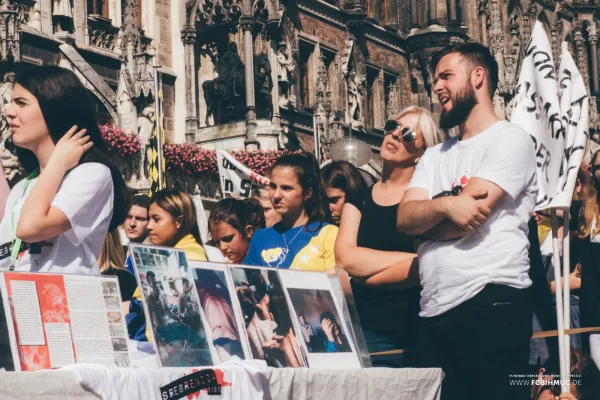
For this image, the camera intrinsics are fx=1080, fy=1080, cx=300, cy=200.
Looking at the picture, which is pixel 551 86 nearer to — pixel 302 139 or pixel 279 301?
pixel 279 301

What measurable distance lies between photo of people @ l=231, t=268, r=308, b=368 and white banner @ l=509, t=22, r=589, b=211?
1.47 m

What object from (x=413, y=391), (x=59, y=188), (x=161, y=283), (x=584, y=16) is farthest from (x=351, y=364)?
(x=584, y=16)

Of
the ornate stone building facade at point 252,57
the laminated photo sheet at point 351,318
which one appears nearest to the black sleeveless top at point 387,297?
the laminated photo sheet at point 351,318

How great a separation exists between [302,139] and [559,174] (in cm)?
1837

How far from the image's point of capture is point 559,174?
5.05 meters

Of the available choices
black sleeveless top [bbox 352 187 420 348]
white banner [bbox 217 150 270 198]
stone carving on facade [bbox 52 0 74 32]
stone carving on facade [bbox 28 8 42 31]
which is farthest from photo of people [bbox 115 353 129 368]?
stone carving on facade [bbox 52 0 74 32]

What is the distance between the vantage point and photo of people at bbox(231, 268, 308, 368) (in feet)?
13.1

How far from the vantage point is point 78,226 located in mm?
3680

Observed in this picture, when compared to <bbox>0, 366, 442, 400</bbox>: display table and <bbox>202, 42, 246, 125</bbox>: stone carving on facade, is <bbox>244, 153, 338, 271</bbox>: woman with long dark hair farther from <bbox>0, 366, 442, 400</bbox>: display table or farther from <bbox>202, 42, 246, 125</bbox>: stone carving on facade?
<bbox>202, 42, 246, 125</bbox>: stone carving on facade

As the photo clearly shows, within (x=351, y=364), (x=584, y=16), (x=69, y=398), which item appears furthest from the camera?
(x=584, y=16)

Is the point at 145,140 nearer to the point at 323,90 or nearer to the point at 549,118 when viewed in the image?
the point at 323,90

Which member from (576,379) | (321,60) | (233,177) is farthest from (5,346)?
(321,60)

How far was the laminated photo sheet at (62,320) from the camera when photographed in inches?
129

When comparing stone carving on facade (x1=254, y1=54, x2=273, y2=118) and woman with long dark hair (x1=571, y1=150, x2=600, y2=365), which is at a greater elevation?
stone carving on facade (x1=254, y1=54, x2=273, y2=118)
